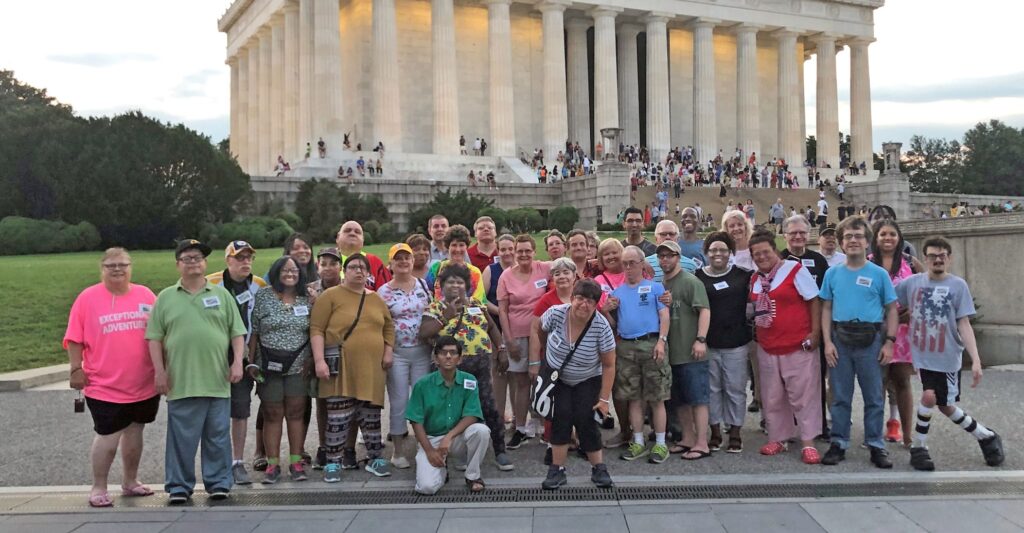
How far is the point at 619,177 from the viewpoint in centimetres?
3994

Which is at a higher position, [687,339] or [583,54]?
[583,54]

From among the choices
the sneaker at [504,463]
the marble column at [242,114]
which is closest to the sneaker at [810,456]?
the sneaker at [504,463]

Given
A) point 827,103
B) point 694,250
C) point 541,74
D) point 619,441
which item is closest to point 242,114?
point 541,74

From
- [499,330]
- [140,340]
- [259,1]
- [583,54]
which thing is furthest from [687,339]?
[259,1]

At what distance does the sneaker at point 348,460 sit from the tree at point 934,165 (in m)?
86.1

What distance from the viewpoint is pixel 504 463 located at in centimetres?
840

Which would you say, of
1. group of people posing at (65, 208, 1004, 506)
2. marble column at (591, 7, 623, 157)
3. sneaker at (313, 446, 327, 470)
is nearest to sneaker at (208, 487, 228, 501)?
group of people posing at (65, 208, 1004, 506)

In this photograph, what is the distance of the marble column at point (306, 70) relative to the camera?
51594 millimetres

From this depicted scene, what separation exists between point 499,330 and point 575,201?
3319 cm

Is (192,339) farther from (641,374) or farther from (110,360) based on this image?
(641,374)

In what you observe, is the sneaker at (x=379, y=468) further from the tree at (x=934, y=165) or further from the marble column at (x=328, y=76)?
the tree at (x=934, y=165)

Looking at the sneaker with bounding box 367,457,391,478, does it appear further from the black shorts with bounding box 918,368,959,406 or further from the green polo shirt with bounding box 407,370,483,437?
the black shorts with bounding box 918,368,959,406

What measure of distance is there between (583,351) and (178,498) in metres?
3.86

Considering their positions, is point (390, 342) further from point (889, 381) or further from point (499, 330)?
point (889, 381)
